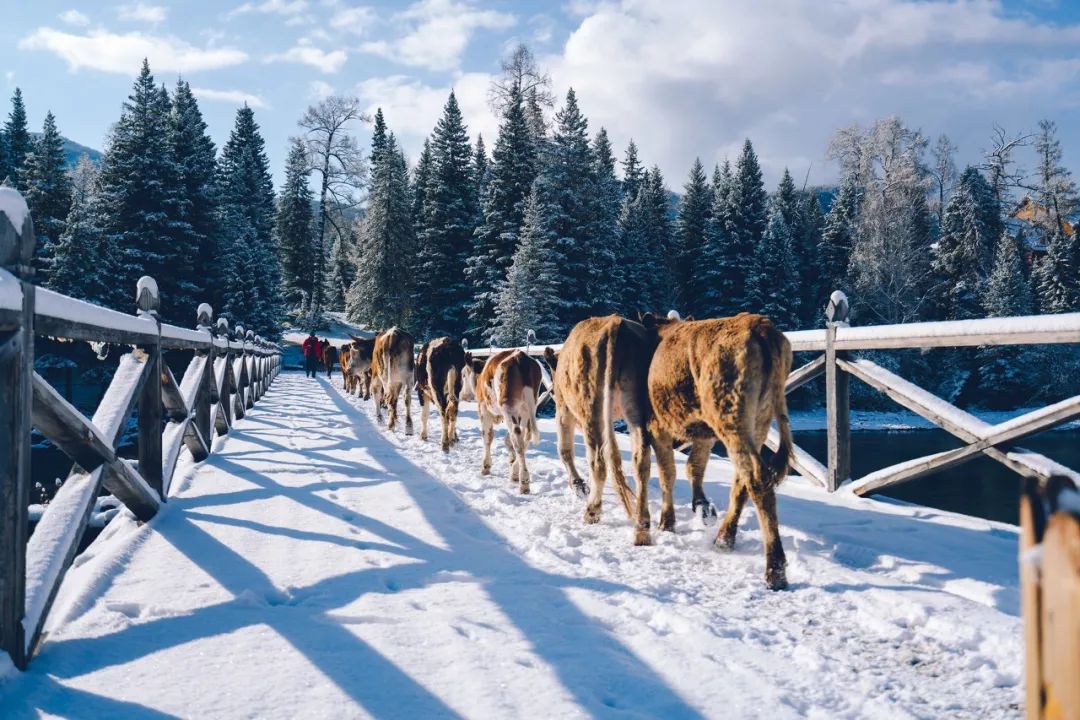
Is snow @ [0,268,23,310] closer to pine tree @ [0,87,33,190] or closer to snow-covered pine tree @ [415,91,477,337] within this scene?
snow-covered pine tree @ [415,91,477,337]

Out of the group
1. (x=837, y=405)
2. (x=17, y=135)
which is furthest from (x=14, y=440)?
(x=17, y=135)

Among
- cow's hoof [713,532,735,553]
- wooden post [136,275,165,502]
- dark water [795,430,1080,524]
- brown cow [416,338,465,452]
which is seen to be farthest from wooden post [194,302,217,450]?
dark water [795,430,1080,524]

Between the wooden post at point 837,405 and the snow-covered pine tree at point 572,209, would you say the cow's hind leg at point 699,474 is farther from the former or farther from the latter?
the snow-covered pine tree at point 572,209

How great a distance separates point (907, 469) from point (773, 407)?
1.88m

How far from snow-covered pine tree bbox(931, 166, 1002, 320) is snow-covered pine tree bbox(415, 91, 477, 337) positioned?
3027 cm

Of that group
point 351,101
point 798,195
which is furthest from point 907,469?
point 798,195

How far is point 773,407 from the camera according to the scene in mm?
3752

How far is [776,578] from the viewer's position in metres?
3.40

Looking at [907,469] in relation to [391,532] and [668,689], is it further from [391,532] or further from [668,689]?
[391,532]

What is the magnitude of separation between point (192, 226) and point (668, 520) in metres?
32.5

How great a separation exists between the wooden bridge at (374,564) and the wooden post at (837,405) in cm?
2

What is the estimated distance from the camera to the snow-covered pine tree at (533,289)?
95.4 feet

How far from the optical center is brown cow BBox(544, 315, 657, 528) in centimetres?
460

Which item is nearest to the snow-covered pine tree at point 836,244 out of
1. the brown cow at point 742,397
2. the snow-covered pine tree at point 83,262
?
the snow-covered pine tree at point 83,262
